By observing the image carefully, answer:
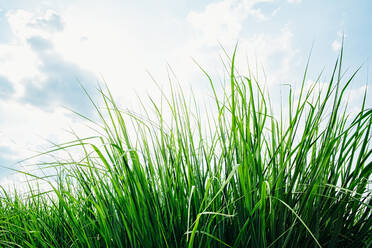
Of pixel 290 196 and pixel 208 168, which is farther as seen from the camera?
pixel 208 168

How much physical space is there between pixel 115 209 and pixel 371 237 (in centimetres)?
99

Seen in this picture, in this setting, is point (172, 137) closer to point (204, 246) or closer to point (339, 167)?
point (204, 246)

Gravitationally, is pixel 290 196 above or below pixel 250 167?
below

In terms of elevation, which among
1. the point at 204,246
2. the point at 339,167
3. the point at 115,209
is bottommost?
the point at 204,246

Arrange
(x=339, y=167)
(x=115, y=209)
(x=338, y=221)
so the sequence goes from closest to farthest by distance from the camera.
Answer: (x=338, y=221) < (x=339, y=167) < (x=115, y=209)

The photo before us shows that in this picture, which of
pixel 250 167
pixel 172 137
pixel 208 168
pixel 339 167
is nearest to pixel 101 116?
pixel 172 137

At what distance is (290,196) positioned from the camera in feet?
3.39

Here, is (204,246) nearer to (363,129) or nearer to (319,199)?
(319,199)

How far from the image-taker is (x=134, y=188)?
1094 mm

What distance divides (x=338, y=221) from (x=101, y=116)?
3.30 ft

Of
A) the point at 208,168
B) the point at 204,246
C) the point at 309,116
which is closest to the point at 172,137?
the point at 208,168

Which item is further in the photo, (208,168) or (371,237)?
(208,168)

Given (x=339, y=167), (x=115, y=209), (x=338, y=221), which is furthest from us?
(x=115, y=209)

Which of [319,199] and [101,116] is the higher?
[101,116]
